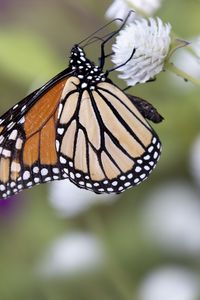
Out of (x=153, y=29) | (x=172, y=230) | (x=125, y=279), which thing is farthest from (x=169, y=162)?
(x=153, y=29)

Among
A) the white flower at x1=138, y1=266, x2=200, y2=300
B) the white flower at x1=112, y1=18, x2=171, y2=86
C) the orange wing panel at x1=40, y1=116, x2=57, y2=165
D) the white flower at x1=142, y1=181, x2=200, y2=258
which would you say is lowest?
the white flower at x1=138, y1=266, x2=200, y2=300

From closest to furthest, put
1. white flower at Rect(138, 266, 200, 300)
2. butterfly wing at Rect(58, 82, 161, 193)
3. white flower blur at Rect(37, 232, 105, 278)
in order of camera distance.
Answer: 1. butterfly wing at Rect(58, 82, 161, 193)
2. white flower at Rect(138, 266, 200, 300)
3. white flower blur at Rect(37, 232, 105, 278)

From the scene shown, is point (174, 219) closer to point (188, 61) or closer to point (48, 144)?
point (188, 61)

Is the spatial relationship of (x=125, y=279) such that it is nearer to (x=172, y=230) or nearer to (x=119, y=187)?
(x=172, y=230)

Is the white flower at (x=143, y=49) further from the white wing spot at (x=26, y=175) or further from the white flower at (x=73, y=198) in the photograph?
the white flower at (x=73, y=198)

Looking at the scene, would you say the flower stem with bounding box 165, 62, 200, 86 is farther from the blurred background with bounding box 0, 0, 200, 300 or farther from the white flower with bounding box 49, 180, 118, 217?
the white flower with bounding box 49, 180, 118, 217

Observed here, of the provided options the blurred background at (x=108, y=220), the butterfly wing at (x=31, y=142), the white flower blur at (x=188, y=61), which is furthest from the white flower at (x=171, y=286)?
the butterfly wing at (x=31, y=142)

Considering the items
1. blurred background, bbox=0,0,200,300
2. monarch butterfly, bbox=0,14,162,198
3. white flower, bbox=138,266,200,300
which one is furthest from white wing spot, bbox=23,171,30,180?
white flower, bbox=138,266,200,300
